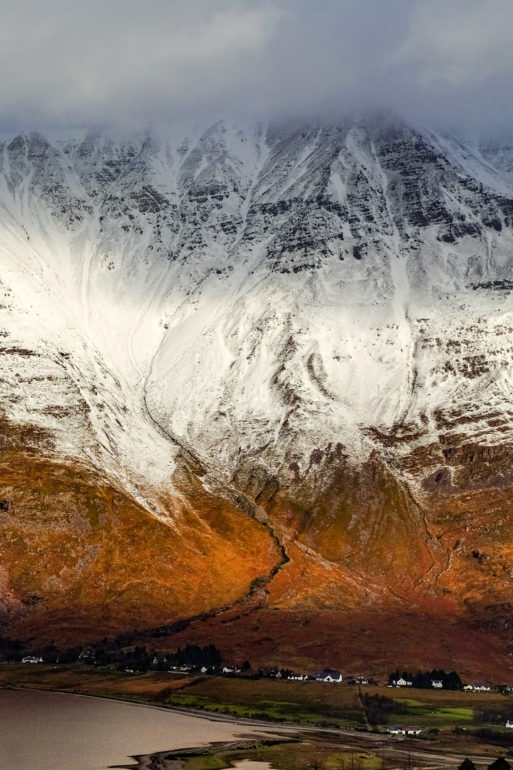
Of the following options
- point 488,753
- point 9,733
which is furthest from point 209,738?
point 488,753

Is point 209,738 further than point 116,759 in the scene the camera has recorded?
Yes

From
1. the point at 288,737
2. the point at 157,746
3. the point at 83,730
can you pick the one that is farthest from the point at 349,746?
the point at 83,730

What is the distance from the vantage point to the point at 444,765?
574ft

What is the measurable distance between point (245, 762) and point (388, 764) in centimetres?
2028

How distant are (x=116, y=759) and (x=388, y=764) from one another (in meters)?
38.7

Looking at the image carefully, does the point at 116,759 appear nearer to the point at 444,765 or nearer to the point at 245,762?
the point at 245,762

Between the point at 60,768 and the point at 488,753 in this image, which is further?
the point at 488,753

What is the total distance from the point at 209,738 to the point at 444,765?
128 feet

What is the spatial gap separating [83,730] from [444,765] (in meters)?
57.2

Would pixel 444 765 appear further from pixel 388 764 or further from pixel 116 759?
pixel 116 759

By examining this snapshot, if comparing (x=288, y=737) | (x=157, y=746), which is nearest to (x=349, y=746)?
(x=288, y=737)

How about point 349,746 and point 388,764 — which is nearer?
point 388,764

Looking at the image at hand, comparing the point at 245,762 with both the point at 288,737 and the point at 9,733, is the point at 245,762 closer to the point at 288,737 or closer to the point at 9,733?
the point at 288,737

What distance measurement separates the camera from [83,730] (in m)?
194
